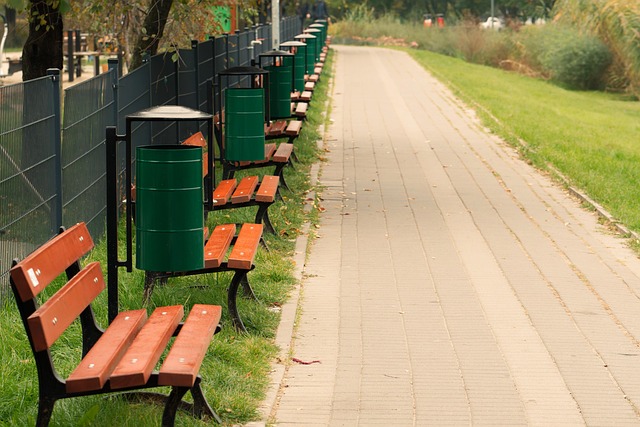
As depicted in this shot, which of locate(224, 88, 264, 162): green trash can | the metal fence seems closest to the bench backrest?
the metal fence

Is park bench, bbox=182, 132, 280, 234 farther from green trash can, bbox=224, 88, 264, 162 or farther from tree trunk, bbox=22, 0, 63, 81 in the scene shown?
tree trunk, bbox=22, 0, 63, 81

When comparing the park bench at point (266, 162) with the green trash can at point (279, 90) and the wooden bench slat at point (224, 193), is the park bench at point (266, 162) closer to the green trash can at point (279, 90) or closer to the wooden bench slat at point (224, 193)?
the wooden bench slat at point (224, 193)

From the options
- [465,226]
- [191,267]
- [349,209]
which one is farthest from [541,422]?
[349,209]

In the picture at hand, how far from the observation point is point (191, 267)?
A: 277 inches

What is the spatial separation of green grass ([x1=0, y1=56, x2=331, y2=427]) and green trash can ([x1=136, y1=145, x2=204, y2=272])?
520mm

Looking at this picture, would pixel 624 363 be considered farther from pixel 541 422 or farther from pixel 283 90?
pixel 283 90

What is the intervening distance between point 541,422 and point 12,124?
3.56 m

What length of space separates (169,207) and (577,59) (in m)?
31.1

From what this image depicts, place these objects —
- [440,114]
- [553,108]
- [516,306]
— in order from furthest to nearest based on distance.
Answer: [553,108] → [440,114] → [516,306]

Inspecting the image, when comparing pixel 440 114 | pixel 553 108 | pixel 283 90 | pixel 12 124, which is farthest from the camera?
pixel 553 108

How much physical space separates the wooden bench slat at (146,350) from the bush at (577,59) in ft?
105

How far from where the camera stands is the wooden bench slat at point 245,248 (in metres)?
7.40

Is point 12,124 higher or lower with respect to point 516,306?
higher

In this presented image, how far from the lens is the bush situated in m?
36.5
